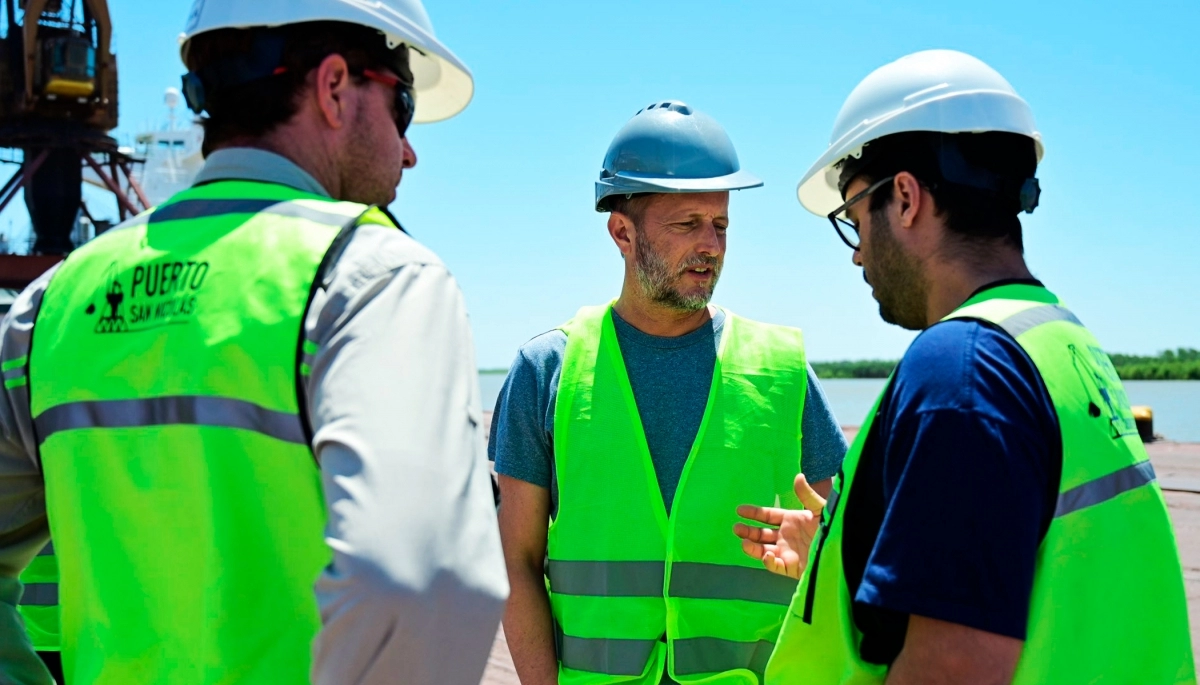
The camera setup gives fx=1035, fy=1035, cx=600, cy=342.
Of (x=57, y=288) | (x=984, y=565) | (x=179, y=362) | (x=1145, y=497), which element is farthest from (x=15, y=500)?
(x=1145, y=497)

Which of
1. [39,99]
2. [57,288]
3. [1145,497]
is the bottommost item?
[39,99]

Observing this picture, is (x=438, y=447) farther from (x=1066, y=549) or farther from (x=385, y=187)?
(x=1066, y=549)

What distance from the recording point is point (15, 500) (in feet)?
5.25

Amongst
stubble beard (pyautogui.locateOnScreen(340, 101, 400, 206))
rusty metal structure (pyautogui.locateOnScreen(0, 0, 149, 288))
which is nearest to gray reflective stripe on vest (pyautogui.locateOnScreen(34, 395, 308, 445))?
stubble beard (pyautogui.locateOnScreen(340, 101, 400, 206))

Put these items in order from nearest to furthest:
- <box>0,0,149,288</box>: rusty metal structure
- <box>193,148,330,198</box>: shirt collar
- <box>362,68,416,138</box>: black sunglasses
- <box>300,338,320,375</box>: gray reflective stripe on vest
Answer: <box>300,338,320,375</box>: gray reflective stripe on vest → <box>193,148,330,198</box>: shirt collar → <box>362,68,416,138</box>: black sunglasses → <box>0,0,149,288</box>: rusty metal structure

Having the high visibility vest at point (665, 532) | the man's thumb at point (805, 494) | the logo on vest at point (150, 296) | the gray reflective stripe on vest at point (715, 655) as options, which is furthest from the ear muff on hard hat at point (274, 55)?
the gray reflective stripe on vest at point (715, 655)

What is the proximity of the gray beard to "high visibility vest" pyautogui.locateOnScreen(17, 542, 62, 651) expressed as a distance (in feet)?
6.31

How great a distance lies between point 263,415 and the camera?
4.26 feet

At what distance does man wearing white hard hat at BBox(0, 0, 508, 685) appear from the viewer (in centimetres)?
117

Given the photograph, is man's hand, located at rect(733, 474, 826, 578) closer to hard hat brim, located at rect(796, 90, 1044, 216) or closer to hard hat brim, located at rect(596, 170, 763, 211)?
hard hat brim, located at rect(796, 90, 1044, 216)

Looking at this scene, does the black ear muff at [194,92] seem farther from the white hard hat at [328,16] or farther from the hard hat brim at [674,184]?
the hard hat brim at [674,184]

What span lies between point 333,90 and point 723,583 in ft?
5.79

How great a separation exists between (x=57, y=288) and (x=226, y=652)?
612mm

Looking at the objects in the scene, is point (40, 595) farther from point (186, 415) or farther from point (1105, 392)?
point (1105, 392)
